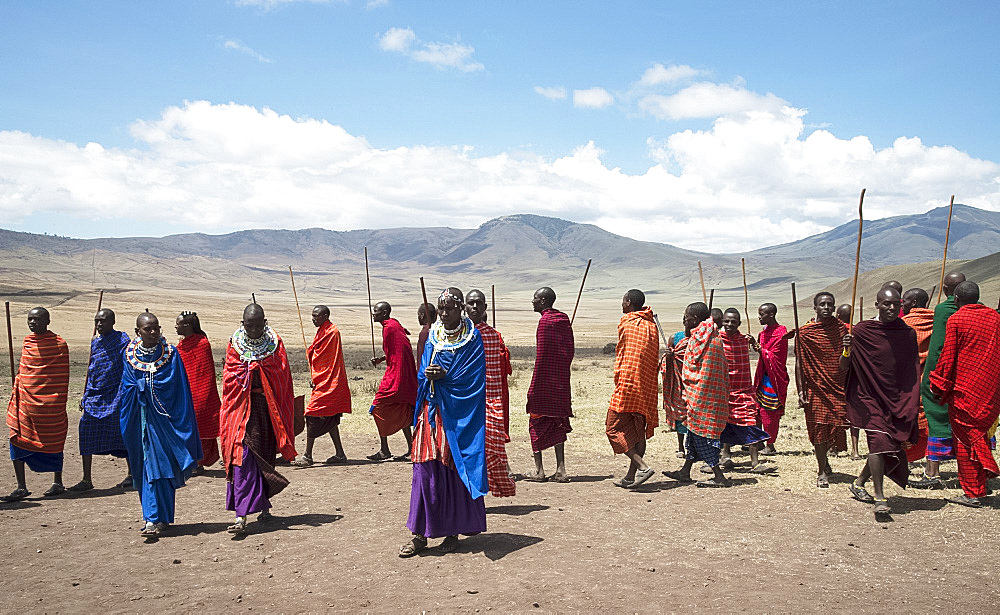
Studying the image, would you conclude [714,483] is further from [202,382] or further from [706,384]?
[202,382]

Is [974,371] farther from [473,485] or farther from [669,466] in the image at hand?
[473,485]

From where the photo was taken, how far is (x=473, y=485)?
21.7 ft

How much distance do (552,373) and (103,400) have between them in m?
5.33

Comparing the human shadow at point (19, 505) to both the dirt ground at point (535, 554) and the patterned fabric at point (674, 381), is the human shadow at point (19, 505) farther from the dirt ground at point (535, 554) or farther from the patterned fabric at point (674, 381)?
the patterned fabric at point (674, 381)

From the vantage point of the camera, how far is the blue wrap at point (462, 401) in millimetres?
6641

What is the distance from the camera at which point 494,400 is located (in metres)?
7.88

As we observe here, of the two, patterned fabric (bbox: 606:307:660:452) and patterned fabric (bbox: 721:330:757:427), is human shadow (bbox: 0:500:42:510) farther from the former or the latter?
patterned fabric (bbox: 721:330:757:427)

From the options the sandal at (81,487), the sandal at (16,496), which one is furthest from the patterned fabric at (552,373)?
the sandal at (16,496)

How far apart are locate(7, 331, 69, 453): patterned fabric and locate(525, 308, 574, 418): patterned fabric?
5.49 metres

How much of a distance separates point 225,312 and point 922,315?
7147 cm

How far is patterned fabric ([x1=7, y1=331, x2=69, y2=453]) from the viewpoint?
8.92 metres

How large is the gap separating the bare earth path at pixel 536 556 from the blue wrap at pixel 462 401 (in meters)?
0.81

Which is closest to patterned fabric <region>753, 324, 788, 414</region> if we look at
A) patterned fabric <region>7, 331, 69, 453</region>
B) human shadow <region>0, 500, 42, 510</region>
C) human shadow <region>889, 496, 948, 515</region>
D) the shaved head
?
the shaved head

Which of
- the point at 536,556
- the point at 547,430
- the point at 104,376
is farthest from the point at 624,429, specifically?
the point at 104,376
